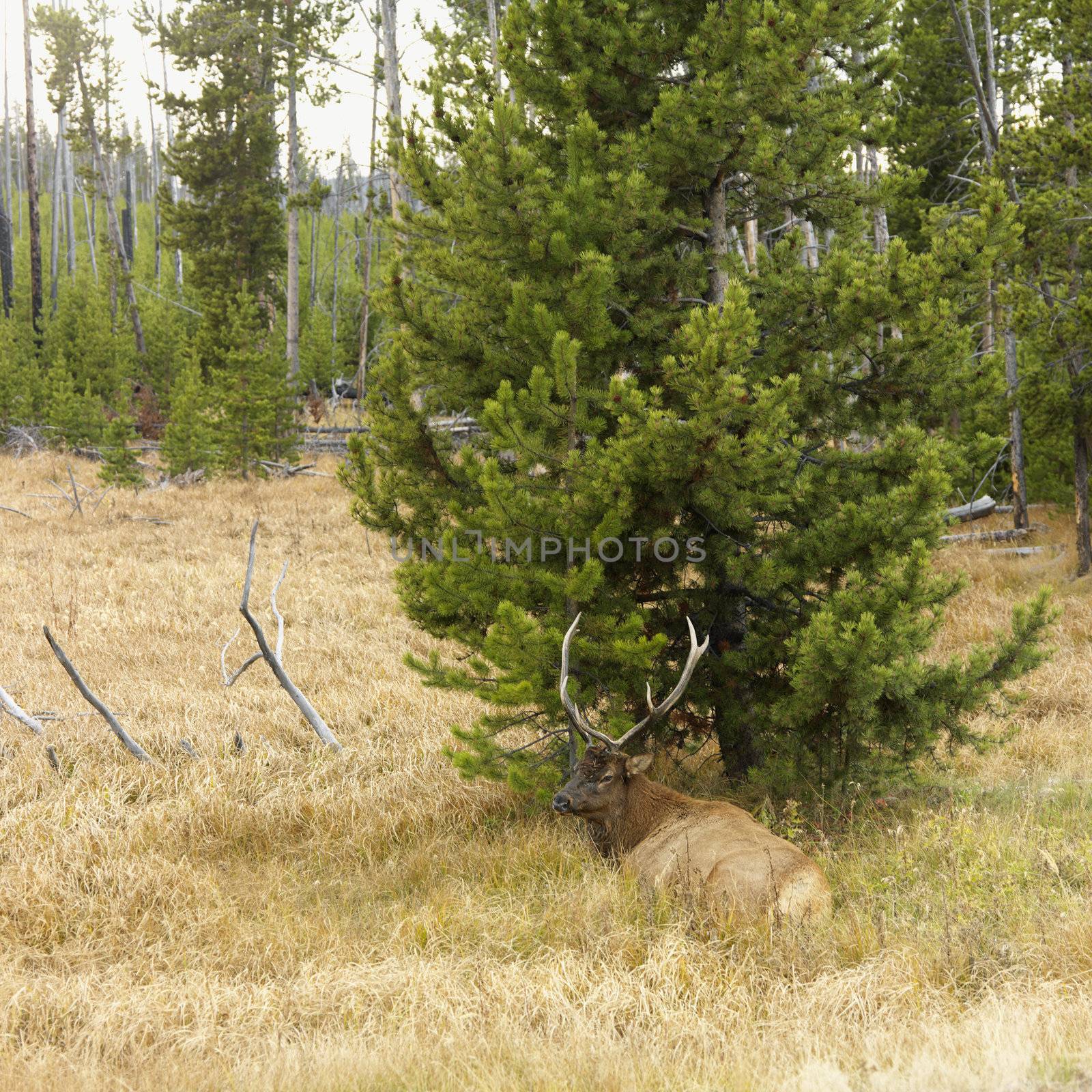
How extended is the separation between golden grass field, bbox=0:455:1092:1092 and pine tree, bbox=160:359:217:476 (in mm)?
10914

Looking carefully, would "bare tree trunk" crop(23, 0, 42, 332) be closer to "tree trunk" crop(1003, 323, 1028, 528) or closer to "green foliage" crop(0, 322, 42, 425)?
"green foliage" crop(0, 322, 42, 425)

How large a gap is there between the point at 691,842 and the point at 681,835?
0.34 feet

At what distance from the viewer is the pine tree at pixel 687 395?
534cm

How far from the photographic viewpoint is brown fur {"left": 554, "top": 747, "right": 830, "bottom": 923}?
15.3ft

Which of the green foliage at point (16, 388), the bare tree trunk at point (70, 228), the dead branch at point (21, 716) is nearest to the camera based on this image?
the dead branch at point (21, 716)

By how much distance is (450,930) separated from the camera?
15.9 feet

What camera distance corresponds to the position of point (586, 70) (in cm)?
599

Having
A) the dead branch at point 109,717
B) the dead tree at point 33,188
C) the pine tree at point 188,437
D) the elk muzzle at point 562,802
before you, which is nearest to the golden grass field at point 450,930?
the dead branch at point 109,717

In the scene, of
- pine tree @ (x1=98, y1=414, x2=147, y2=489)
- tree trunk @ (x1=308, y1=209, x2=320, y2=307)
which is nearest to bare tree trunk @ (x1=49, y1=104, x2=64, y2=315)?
tree trunk @ (x1=308, y1=209, x2=320, y2=307)

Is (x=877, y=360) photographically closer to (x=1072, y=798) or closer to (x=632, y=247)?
(x=632, y=247)

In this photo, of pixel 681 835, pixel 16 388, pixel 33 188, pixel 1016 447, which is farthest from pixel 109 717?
pixel 33 188

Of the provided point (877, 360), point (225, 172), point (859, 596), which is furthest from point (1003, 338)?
point (225, 172)

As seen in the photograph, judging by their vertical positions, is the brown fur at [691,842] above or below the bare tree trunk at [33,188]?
below

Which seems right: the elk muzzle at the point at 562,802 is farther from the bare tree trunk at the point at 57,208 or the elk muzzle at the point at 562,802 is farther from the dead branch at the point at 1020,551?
the bare tree trunk at the point at 57,208
